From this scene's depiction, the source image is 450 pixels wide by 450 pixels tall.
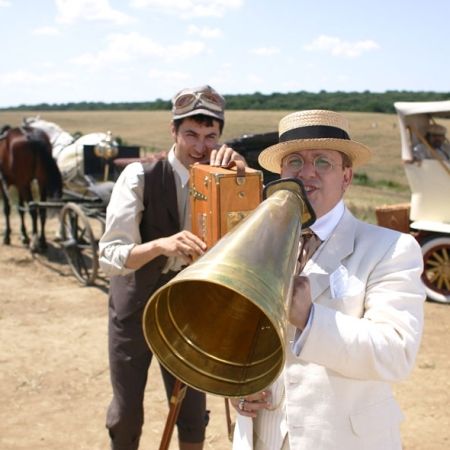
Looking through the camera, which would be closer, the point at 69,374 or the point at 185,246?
the point at 185,246

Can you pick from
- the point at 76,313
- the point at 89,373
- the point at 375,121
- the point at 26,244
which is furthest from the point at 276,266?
the point at 375,121

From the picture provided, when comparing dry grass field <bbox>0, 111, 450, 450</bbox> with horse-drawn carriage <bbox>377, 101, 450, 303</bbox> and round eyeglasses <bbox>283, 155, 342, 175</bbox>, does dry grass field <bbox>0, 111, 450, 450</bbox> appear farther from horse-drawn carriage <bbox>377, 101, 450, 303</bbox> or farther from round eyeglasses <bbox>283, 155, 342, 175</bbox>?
round eyeglasses <bbox>283, 155, 342, 175</bbox>

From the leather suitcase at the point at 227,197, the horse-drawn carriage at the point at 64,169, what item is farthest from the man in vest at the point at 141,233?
the horse-drawn carriage at the point at 64,169

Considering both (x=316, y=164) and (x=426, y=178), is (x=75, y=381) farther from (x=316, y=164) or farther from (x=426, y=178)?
(x=426, y=178)

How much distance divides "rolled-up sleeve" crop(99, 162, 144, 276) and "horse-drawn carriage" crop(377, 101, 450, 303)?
5.17 metres

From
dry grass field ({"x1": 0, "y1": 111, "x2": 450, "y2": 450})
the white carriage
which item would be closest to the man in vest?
dry grass field ({"x1": 0, "y1": 111, "x2": 450, "y2": 450})

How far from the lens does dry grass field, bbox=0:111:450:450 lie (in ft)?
14.1

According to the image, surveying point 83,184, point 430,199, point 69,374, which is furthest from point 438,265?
point 83,184

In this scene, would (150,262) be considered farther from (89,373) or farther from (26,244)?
(26,244)

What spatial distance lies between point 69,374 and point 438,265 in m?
4.20

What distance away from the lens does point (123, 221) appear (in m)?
2.63

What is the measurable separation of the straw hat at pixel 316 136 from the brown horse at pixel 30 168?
796cm

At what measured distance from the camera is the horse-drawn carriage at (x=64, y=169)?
28.6 feet

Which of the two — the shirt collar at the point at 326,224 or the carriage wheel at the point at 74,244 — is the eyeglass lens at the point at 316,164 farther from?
the carriage wheel at the point at 74,244
